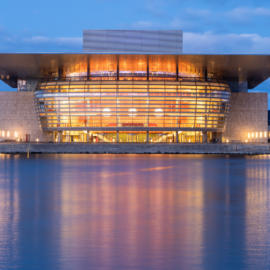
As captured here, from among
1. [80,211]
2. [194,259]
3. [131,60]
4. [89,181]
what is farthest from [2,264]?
[131,60]

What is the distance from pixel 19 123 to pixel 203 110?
28.3m

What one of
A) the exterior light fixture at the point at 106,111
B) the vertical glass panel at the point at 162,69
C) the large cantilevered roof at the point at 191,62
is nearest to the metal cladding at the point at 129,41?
the vertical glass panel at the point at 162,69

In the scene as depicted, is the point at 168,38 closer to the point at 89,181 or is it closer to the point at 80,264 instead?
the point at 89,181

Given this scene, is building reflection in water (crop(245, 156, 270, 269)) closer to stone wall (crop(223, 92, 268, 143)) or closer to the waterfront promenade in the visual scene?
the waterfront promenade

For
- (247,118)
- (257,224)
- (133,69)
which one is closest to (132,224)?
(257,224)

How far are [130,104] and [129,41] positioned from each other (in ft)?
30.4

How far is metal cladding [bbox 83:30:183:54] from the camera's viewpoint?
61562 millimetres

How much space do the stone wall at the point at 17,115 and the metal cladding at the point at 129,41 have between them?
1492 cm

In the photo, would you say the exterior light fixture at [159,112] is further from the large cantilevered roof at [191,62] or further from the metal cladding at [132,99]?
the large cantilevered roof at [191,62]

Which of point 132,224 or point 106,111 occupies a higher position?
point 106,111

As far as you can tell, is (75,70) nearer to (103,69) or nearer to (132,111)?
(103,69)

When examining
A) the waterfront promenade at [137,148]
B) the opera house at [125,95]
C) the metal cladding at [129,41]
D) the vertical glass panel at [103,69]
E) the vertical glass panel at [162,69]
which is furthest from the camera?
the vertical glass panel at [103,69]

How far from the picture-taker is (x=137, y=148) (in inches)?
2094

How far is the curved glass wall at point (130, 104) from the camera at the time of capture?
6544cm
